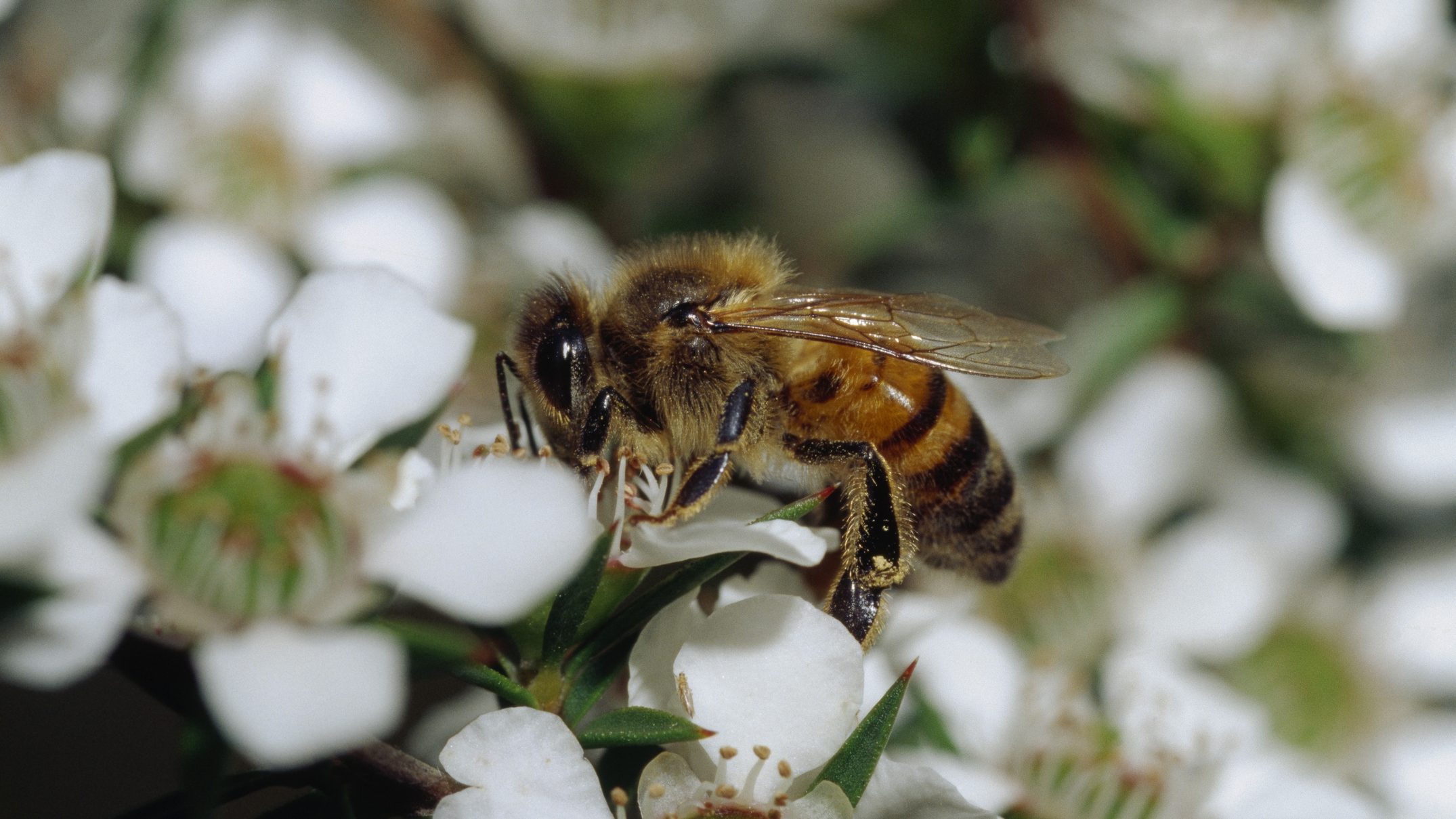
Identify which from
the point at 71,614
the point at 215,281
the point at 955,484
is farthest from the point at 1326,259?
the point at 71,614

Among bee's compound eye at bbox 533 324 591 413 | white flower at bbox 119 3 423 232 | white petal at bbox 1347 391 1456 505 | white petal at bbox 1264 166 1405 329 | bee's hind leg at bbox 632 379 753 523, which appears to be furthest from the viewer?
white flower at bbox 119 3 423 232

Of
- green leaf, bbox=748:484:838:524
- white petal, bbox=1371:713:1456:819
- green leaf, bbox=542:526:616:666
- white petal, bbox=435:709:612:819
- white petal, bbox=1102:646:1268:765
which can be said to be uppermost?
green leaf, bbox=748:484:838:524

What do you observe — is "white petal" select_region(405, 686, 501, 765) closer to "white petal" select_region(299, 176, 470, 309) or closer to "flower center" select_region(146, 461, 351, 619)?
"flower center" select_region(146, 461, 351, 619)

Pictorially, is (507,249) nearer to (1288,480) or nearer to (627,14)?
(627,14)

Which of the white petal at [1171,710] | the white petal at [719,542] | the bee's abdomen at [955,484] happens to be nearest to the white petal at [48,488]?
the white petal at [719,542]

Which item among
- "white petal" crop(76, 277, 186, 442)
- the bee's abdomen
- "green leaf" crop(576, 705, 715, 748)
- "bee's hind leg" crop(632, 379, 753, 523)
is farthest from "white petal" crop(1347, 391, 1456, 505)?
"white petal" crop(76, 277, 186, 442)

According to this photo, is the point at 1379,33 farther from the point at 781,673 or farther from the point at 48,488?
the point at 48,488

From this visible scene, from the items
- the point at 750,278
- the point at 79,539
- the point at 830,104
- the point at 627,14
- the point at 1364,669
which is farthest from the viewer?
the point at 830,104

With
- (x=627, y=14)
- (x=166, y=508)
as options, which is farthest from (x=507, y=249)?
(x=166, y=508)
